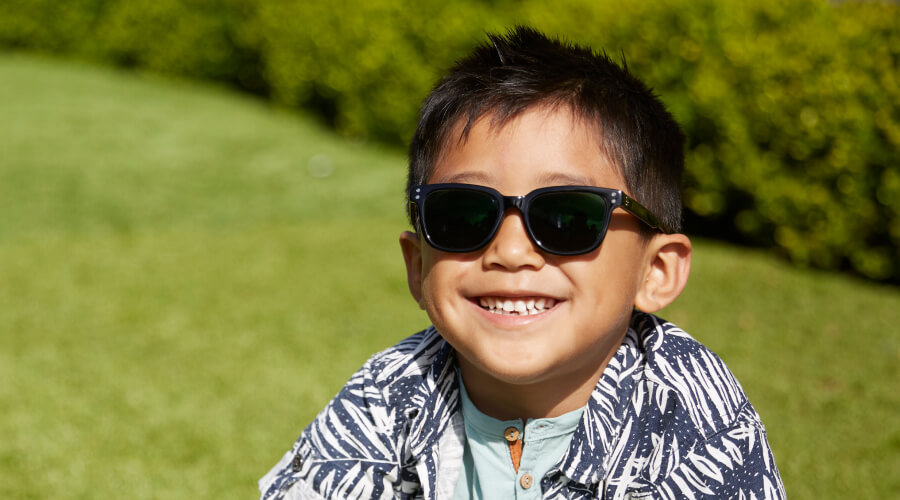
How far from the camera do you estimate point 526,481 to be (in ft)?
6.81

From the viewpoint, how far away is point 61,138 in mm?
9711

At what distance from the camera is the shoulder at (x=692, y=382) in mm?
1952

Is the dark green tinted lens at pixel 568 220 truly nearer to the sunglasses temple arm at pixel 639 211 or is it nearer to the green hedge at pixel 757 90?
the sunglasses temple arm at pixel 639 211

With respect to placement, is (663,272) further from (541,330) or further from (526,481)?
(526,481)

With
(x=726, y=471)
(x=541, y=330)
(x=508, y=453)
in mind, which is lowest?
(x=726, y=471)

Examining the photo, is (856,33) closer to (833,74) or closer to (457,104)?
(833,74)

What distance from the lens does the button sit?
2.07 metres

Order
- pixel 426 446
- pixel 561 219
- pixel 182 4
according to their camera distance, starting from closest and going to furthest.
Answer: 1. pixel 561 219
2. pixel 426 446
3. pixel 182 4

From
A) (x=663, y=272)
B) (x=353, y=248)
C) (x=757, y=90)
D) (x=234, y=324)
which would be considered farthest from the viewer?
(x=353, y=248)

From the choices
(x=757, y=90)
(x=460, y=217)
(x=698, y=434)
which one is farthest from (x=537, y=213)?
(x=757, y=90)

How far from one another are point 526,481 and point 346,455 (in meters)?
0.44

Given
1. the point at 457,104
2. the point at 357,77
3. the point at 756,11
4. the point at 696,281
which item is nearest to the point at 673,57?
the point at 756,11

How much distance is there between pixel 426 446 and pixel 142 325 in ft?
11.1

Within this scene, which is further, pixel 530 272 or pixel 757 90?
pixel 757 90
